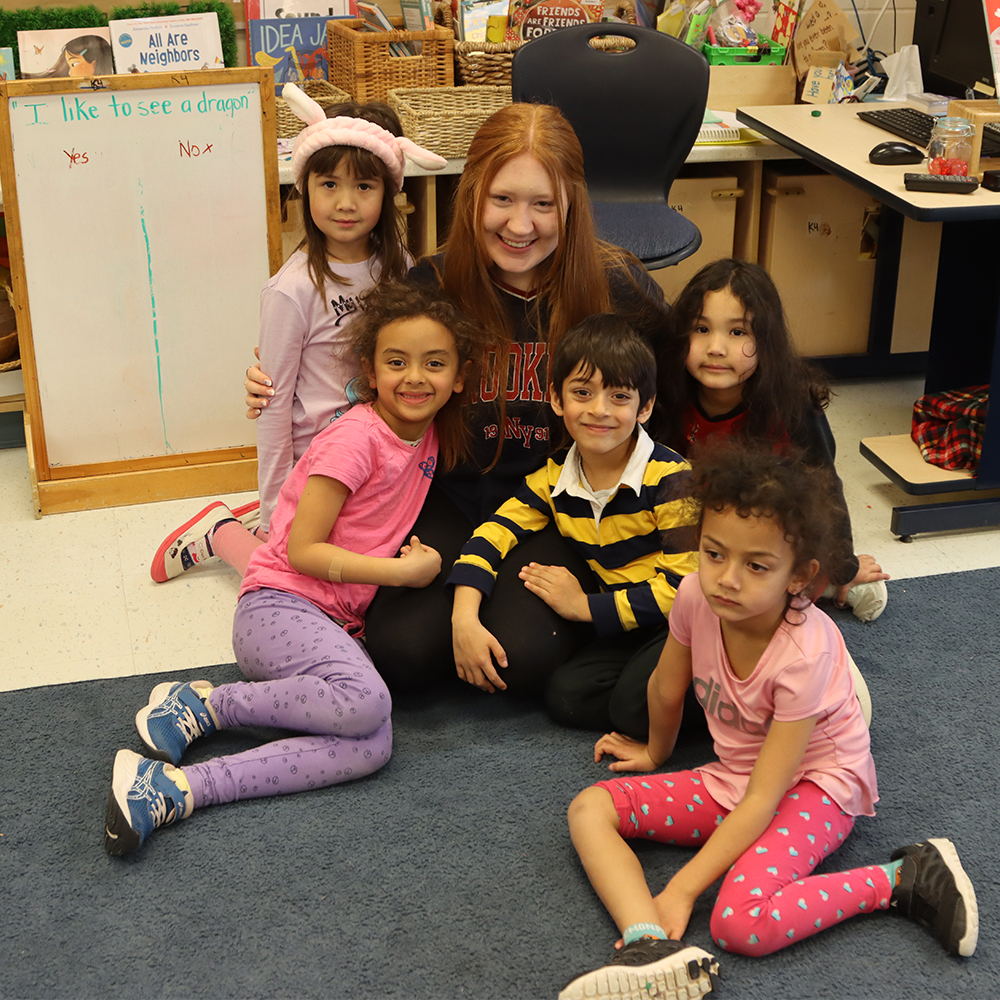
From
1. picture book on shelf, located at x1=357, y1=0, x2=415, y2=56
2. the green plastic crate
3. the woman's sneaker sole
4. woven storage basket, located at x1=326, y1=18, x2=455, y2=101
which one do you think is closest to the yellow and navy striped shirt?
the woman's sneaker sole

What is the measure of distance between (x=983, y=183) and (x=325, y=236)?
49.6 inches

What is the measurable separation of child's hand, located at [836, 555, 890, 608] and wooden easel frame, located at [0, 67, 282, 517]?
1.27m

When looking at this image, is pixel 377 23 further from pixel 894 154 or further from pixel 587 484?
A: pixel 587 484

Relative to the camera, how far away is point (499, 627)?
1.79 m

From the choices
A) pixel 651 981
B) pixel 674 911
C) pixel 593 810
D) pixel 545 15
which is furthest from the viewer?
pixel 545 15

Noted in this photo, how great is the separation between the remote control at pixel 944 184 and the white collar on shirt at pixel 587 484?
2.74ft

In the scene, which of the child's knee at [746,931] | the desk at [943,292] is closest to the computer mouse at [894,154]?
the desk at [943,292]

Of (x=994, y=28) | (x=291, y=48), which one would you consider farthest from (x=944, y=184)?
(x=291, y=48)

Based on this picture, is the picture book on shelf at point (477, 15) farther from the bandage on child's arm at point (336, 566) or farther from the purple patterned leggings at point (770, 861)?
the purple patterned leggings at point (770, 861)

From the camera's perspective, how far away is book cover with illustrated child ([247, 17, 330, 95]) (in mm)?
2906

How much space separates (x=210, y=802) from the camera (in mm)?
1619

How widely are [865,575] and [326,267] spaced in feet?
3.59

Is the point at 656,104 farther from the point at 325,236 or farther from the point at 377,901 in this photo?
the point at 377,901

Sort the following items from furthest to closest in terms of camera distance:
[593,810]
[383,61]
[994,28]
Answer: [383,61] → [994,28] → [593,810]
